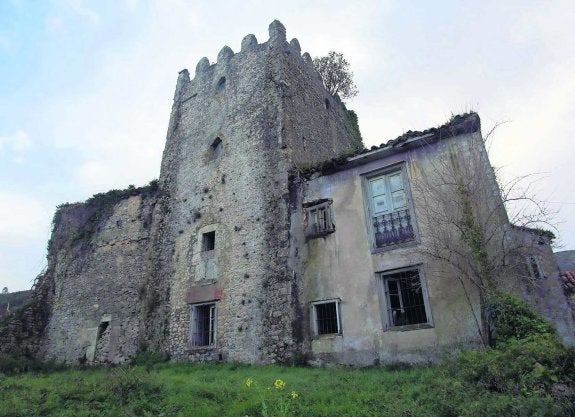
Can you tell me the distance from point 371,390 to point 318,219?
18.1 ft

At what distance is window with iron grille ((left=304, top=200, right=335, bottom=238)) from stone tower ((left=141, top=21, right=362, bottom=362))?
0.79m

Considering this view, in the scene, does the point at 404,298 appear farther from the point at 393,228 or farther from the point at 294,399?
the point at 294,399

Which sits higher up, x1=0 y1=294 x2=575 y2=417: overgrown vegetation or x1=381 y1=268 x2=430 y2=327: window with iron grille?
x1=381 y1=268 x2=430 y2=327: window with iron grille

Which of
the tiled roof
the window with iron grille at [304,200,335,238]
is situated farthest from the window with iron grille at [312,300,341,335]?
the tiled roof

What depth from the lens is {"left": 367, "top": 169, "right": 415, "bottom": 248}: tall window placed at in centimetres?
1065

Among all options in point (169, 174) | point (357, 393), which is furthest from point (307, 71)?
point (357, 393)

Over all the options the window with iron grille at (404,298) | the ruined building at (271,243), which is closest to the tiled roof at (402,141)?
the ruined building at (271,243)

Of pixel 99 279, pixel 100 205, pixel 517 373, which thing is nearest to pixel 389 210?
pixel 517 373

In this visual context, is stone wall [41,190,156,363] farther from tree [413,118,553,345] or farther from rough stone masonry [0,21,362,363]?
tree [413,118,553,345]

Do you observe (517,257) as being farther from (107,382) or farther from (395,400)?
(107,382)

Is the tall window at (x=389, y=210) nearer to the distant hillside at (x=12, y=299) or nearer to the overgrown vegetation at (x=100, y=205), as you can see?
the overgrown vegetation at (x=100, y=205)

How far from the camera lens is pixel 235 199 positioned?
14.2 m

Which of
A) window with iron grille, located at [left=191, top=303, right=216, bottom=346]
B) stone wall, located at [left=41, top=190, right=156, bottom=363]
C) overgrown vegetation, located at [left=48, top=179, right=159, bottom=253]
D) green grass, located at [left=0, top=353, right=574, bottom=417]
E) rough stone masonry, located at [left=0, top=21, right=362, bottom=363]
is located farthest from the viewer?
overgrown vegetation, located at [left=48, top=179, right=159, bottom=253]

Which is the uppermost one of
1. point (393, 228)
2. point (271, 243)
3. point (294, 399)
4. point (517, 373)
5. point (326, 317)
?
point (271, 243)
